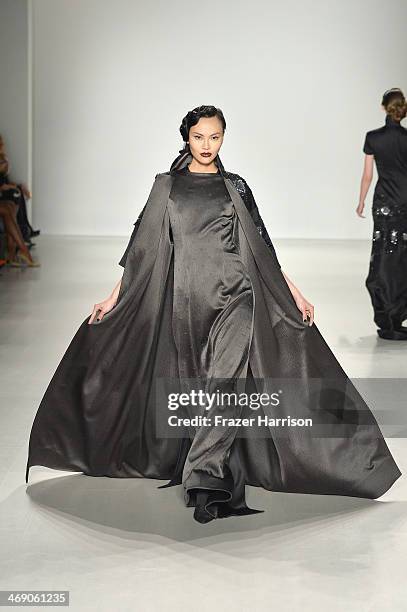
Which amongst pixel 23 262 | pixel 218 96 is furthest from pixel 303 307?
pixel 218 96

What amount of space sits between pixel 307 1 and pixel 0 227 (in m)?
5.90

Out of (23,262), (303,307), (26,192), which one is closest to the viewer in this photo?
(303,307)

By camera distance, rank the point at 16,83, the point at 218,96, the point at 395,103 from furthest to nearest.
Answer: the point at 218,96 < the point at 16,83 < the point at 395,103

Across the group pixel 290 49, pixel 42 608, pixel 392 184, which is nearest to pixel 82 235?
pixel 290 49

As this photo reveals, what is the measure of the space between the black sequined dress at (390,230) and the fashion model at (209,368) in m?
3.46

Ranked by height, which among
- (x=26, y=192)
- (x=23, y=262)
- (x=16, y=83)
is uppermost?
(x=16, y=83)

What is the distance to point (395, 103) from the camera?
7141 millimetres

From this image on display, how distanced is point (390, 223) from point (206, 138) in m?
3.72

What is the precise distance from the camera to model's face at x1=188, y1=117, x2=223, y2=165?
3.94 meters

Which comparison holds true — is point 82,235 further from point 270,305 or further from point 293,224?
point 270,305

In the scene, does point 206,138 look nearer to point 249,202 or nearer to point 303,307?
point 249,202

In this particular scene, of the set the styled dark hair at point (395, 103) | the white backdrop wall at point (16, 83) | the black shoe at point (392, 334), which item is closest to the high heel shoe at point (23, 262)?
the white backdrop wall at point (16, 83)

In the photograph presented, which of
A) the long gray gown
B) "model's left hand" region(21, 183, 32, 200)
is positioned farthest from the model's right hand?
"model's left hand" region(21, 183, 32, 200)

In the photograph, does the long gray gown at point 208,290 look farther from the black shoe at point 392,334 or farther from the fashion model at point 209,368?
the black shoe at point 392,334
